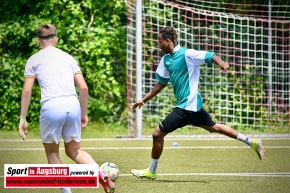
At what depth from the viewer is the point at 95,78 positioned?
15.4 meters

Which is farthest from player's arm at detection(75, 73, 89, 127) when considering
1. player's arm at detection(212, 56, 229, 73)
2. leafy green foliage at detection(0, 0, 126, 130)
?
leafy green foliage at detection(0, 0, 126, 130)

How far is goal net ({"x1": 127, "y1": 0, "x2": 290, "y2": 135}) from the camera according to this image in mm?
14891

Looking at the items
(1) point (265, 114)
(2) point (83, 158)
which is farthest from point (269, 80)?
(2) point (83, 158)

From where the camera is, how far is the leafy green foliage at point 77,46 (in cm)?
1530

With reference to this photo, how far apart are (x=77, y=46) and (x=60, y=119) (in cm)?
936

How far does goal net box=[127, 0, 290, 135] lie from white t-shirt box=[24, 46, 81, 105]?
8222mm

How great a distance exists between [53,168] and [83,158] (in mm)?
274

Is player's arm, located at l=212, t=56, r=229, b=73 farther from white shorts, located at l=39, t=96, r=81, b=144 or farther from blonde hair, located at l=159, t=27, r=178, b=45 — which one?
white shorts, located at l=39, t=96, r=81, b=144

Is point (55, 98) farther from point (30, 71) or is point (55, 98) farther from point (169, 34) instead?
point (169, 34)

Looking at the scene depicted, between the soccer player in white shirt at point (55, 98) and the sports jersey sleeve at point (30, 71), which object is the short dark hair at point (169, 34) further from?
the sports jersey sleeve at point (30, 71)

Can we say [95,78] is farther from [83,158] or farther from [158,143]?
[83,158]

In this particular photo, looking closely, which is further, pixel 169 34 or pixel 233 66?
pixel 233 66

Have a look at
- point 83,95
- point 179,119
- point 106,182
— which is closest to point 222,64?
point 179,119

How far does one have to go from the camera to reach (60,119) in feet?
20.5
